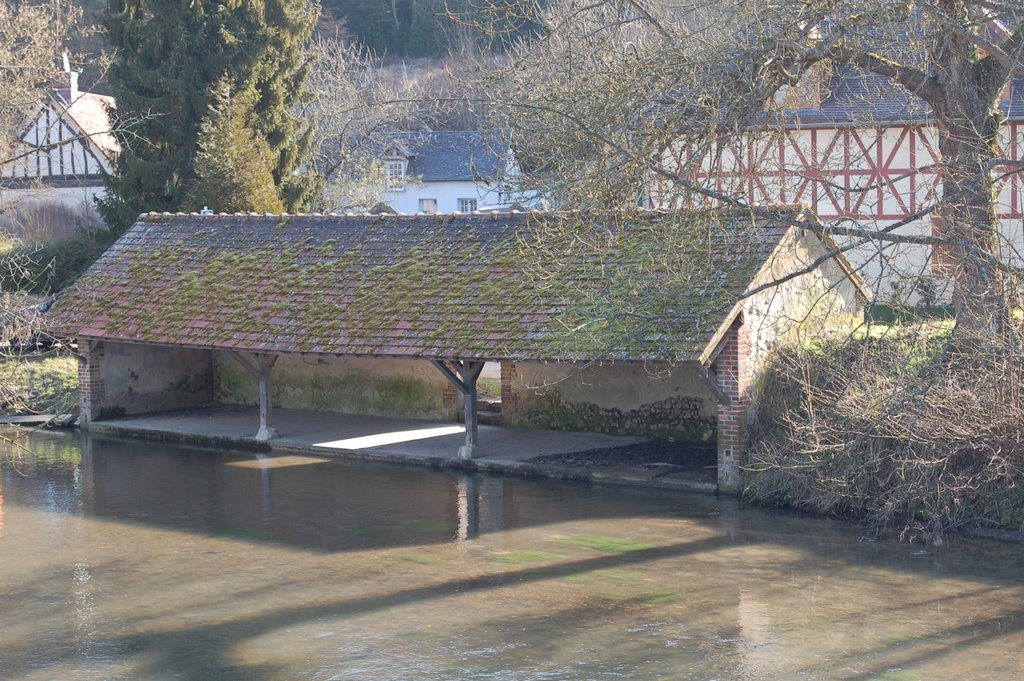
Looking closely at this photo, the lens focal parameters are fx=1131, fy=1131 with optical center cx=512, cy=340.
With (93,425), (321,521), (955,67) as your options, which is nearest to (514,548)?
(321,521)

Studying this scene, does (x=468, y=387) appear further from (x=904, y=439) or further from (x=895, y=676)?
(x=895, y=676)

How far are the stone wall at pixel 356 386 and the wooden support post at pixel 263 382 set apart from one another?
192 centimetres

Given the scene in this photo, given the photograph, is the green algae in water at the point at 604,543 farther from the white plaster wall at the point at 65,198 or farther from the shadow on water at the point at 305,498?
the white plaster wall at the point at 65,198

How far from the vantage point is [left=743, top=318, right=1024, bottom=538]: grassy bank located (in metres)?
11.3

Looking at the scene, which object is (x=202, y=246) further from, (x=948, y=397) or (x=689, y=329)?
(x=948, y=397)

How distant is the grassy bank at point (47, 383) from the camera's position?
20.0m

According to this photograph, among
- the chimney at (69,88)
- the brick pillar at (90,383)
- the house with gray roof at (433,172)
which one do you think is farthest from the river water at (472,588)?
the house with gray roof at (433,172)

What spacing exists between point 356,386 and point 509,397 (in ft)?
9.70

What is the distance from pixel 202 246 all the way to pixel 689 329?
10.0 m

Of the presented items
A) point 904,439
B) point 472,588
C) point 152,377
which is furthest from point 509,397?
point 472,588

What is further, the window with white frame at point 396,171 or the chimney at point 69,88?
the window with white frame at point 396,171

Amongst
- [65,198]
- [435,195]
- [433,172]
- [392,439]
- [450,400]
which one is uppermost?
[433,172]

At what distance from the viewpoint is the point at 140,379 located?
2000cm

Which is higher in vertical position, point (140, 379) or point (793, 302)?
point (793, 302)
